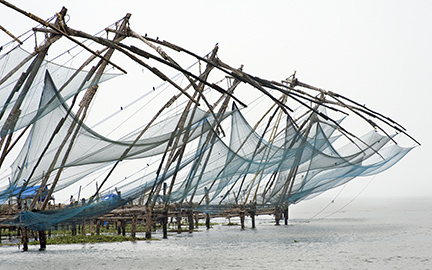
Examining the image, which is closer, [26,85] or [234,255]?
[26,85]

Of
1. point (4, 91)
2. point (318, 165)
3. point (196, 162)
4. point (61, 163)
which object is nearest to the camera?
point (4, 91)

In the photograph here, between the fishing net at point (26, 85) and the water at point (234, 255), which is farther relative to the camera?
the water at point (234, 255)

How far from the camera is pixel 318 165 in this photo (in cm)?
1439

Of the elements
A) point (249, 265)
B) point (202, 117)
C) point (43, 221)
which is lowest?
point (249, 265)

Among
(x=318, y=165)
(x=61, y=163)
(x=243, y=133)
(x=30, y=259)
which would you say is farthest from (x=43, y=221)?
(x=318, y=165)

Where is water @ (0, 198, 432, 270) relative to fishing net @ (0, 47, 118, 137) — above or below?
below

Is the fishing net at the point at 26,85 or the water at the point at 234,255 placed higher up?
the fishing net at the point at 26,85

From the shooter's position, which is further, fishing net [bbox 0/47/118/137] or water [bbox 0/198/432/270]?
water [bbox 0/198/432/270]

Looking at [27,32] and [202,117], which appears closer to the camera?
[27,32]

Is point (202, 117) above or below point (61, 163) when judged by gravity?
above

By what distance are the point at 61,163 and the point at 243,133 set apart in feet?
17.7

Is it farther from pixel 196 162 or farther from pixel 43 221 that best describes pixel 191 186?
pixel 43 221

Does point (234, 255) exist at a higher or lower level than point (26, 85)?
lower

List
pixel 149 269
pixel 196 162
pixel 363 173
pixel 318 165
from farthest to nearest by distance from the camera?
pixel 363 173, pixel 318 165, pixel 196 162, pixel 149 269
